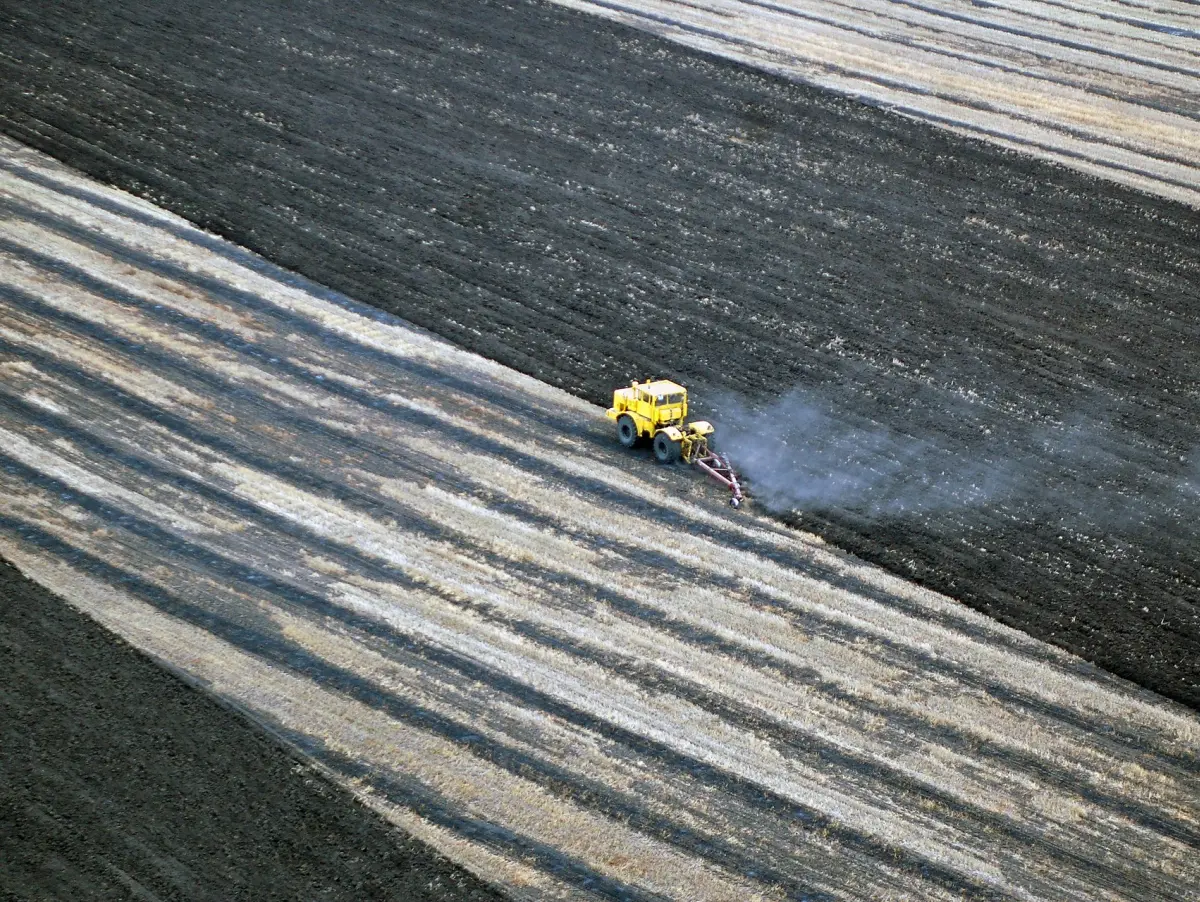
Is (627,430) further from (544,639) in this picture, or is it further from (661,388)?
(544,639)

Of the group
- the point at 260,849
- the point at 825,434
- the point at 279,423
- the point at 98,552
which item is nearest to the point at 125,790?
the point at 260,849

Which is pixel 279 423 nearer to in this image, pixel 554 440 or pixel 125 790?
pixel 554 440

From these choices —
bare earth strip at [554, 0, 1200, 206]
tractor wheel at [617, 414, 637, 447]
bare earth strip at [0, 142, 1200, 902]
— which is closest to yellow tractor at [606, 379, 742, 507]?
tractor wheel at [617, 414, 637, 447]

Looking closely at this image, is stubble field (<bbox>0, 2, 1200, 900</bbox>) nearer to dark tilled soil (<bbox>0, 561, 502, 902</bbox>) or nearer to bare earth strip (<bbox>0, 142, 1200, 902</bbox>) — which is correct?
bare earth strip (<bbox>0, 142, 1200, 902</bbox>)

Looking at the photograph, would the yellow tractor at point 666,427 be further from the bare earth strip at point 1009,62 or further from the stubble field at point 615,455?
the bare earth strip at point 1009,62

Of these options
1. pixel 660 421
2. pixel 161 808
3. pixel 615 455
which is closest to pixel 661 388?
pixel 660 421

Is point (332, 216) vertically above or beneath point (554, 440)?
above
